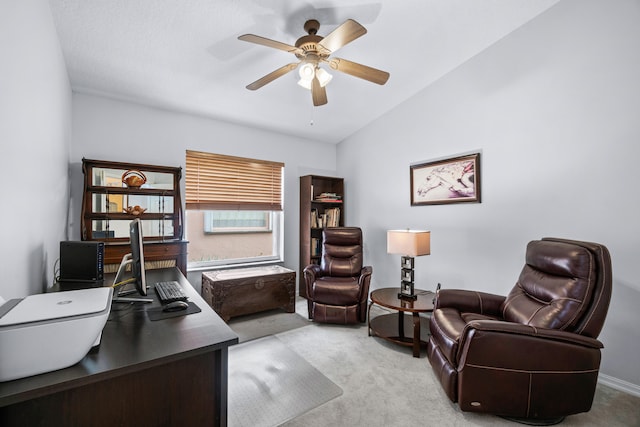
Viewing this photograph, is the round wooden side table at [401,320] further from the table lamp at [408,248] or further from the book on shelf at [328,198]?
the book on shelf at [328,198]

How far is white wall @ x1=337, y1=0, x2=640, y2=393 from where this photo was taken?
2084 mm

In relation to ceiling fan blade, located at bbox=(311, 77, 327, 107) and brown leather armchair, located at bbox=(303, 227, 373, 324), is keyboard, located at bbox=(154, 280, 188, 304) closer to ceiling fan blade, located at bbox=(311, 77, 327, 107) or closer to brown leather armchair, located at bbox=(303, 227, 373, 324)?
brown leather armchair, located at bbox=(303, 227, 373, 324)

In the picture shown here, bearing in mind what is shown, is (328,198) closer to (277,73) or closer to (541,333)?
(277,73)

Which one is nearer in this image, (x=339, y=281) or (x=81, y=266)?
(x=81, y=266)

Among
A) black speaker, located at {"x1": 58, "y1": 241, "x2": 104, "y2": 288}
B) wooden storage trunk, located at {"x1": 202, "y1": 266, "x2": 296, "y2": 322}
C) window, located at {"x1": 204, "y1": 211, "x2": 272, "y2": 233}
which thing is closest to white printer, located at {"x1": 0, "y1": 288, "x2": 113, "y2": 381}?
black speaker, located at {"x1": 58, "y1": 241, "x2": 104, "y2": 288}

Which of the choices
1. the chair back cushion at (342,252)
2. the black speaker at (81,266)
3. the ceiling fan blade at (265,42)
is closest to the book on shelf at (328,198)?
the chair back cushion at (342,252)

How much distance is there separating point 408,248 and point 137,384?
93.8 inches

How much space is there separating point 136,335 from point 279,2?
2.22 m

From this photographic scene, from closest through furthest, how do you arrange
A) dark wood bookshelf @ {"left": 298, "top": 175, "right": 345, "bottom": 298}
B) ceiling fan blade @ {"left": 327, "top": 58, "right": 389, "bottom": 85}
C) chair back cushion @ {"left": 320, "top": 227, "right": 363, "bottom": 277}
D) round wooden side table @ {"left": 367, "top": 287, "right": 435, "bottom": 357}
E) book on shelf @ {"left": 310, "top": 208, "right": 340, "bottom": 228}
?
ceiling fan blade @ {"left": 327, "top": 58, "right": 389, "bottom": 85} < round wooden side table @ {"left": 367, "top": 287, "right": 435, "bottom": 357} < chair back cushion @ {"left": 320, "top": 227, "right": 363, "bottom": 277} < dark wood bookshelf @ {"left": 298, "top": 175, "right": 345, "bottom": 298} < book on shelf @ {"left": 310, "top": 208, "right": 340, "bottom": 228}

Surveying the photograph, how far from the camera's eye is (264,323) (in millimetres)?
3180

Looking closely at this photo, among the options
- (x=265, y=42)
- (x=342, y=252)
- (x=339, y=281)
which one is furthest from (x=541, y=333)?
(x=265, y=42)

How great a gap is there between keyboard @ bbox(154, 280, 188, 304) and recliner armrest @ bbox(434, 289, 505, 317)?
1987 mm

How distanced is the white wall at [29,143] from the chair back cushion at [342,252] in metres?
2.60

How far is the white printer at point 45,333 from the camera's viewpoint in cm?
78
